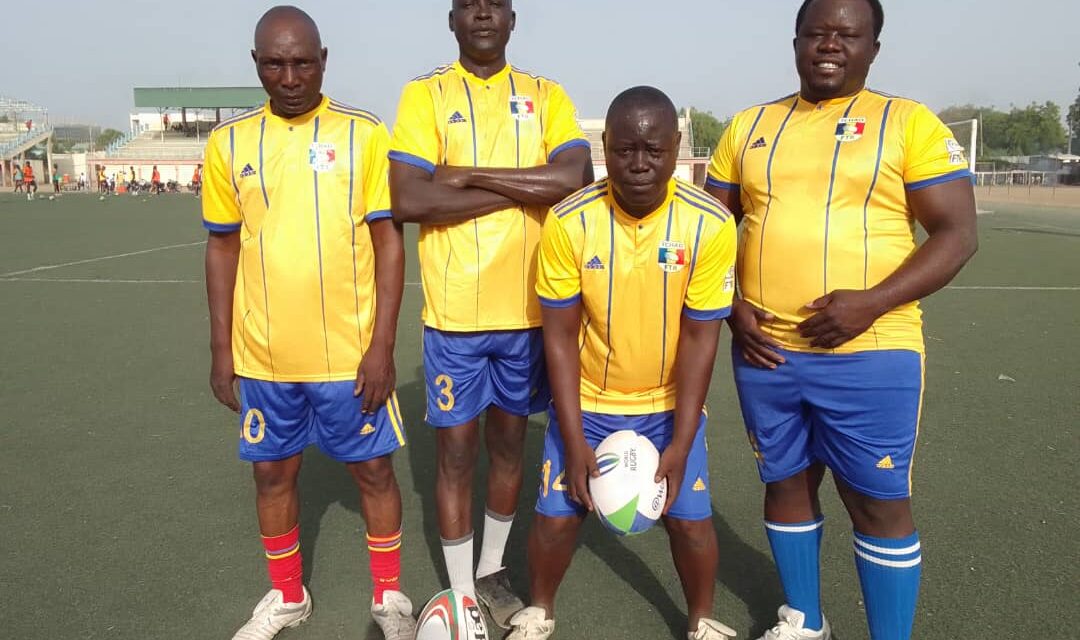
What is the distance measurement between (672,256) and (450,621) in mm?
1488

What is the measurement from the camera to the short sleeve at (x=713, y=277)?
9.02ft

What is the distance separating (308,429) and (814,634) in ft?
6.89

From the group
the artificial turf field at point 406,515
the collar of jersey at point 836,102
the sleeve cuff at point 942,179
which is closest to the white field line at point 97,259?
the artificial turf field at point 406,515

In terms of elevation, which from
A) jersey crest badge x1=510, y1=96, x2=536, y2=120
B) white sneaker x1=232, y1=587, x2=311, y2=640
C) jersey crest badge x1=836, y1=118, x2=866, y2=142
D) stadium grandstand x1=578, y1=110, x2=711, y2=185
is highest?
stadium grandstand x1=578, y1=110, x2=711, y2=185

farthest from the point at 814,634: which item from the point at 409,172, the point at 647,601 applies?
the point at 409,172

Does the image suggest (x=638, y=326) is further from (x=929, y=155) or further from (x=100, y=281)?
(x=100, y=281)

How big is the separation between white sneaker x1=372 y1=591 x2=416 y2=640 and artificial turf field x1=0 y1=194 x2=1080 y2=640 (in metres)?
0.10

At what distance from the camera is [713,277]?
2.76m

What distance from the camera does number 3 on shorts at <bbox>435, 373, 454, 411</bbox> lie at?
3193 mm

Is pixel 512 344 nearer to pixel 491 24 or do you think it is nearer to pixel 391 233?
pixel 391 233

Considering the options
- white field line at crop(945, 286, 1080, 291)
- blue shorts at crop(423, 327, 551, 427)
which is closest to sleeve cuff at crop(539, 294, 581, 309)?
blue shorts at crop(423, 327, 551, 427)

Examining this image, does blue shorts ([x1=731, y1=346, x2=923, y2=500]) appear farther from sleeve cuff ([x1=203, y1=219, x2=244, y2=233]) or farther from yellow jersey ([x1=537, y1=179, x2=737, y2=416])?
sleeve cuff ([x1=203, y1=219, x2=244, y2=233])

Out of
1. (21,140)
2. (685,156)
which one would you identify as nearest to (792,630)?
(685,156)

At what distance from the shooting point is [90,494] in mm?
4410
